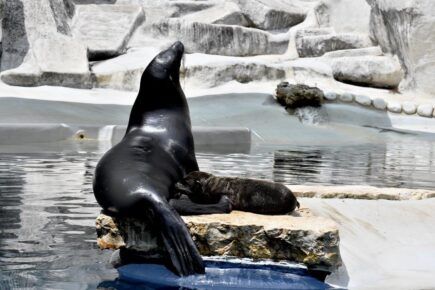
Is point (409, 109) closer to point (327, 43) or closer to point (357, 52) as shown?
point (357, 52)

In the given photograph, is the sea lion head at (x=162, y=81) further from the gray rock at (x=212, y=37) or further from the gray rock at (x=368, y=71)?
the gray rock at (x=212, y=37)

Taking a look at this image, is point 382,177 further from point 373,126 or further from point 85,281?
point 373,126

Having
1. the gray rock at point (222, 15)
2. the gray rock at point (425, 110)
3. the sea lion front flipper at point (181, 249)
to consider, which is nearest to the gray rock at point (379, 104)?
the gray rock at point (425, 110)

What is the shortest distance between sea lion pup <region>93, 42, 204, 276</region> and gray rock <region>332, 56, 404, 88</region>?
12647 millimetres

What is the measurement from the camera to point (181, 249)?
3717mm

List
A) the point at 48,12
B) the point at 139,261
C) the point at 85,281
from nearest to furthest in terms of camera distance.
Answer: the point at 85,281 < the point at 139,261 < the point at 48,12

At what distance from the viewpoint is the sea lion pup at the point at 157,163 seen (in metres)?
3.73

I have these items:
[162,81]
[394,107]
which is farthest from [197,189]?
[394,107]

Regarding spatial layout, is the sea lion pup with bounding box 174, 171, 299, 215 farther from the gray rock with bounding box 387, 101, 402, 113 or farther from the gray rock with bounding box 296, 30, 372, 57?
the gray rock with bounding box 296, 30, 372, 57

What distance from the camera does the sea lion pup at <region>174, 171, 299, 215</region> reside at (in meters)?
4.13

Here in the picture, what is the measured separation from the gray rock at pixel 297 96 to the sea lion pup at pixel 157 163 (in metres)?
10.9

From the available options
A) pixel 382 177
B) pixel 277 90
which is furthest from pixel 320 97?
pixel 382 177

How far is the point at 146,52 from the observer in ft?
56.6

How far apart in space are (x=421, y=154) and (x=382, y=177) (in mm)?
3740
